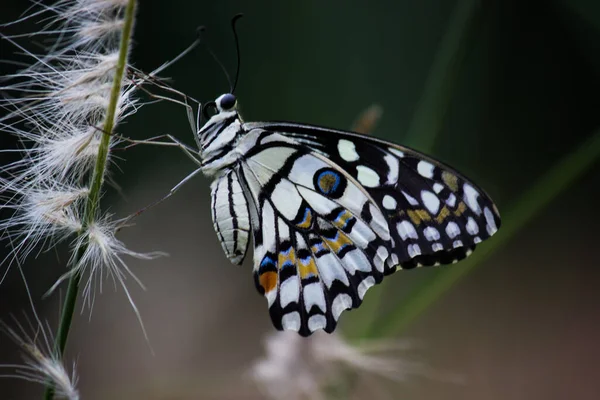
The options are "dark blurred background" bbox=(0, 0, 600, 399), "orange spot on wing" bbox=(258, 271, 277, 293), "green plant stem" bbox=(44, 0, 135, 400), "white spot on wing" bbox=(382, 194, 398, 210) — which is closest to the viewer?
"green plant stem" bbox=(44, 0, 135, 400)

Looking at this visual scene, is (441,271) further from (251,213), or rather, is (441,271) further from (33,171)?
(33,171)

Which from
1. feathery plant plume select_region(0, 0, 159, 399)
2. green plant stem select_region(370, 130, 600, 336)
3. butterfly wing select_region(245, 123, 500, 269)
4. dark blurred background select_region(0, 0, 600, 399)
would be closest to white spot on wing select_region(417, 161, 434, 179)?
butterfly wing select_region(245, 123, 500, 269)

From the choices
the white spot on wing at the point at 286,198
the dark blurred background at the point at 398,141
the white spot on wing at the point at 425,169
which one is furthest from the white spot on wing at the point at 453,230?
the dark blurred background at the point at 398,141

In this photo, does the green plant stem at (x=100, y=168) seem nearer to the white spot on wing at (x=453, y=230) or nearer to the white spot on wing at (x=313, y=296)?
the white spot on wing at (x=313, y=296)

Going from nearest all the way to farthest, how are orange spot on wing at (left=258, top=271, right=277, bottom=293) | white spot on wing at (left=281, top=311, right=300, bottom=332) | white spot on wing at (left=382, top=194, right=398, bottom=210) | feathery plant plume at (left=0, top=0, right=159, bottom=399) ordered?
1. feathery plant plume at (left=0, top=0, right=159, bottom=399)
2. white spot on wing at (left=281, top=311, right=300, bottom=332)
3. orange spot on wing at (left=258, top=271, right=277, bottom=293)
4. white spot on wing at (left=382, top=194, right=398, bottom=210)

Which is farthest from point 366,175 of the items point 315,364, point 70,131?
point 70,131

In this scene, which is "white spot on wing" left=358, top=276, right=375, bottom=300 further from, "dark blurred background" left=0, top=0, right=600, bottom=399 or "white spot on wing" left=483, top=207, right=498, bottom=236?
"dark blurred background" left=0, top=0, right=600, bottom=399

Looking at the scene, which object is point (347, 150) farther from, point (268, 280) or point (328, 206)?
point (268, 280)

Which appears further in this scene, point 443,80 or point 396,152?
point 443,80
